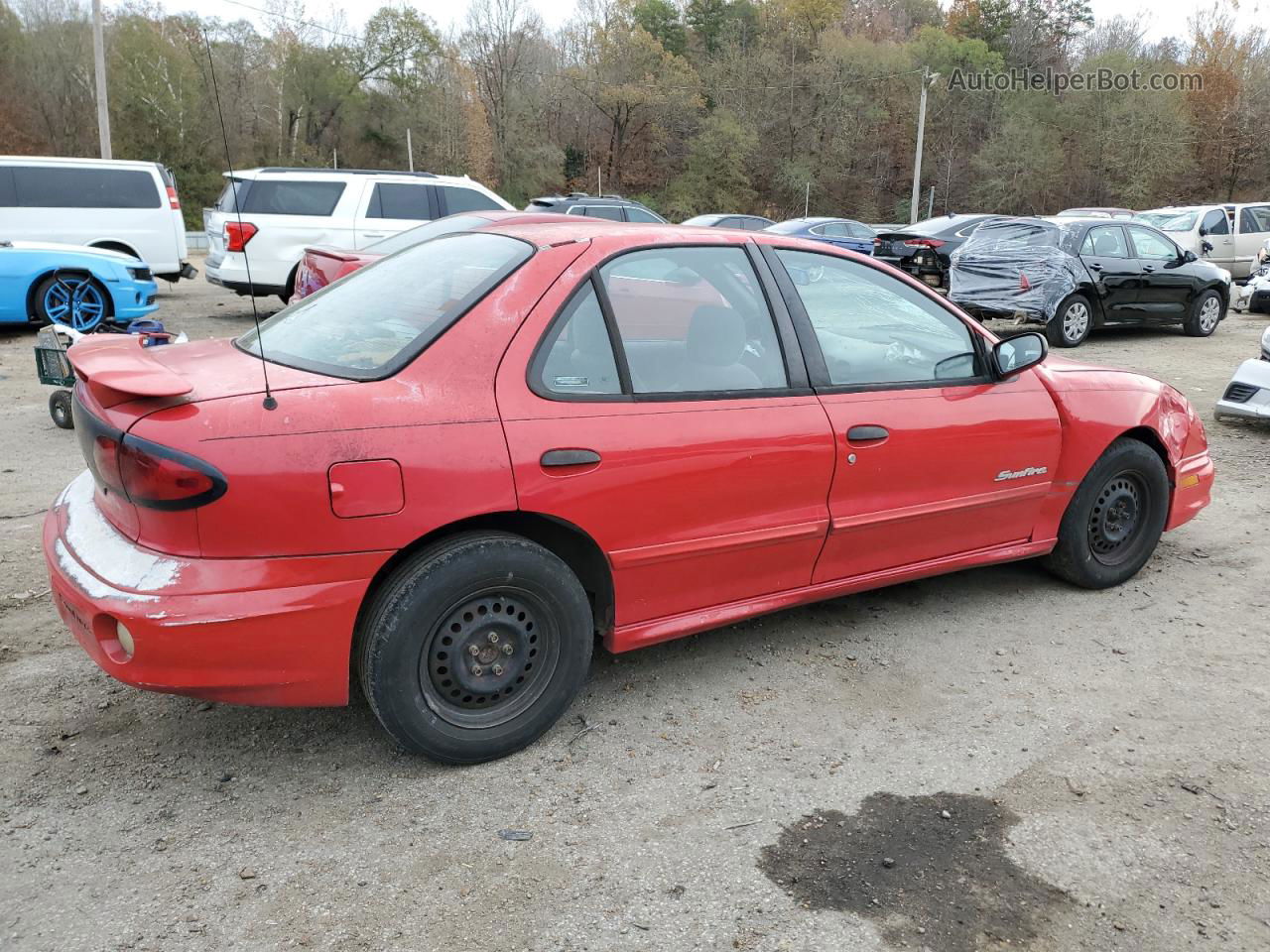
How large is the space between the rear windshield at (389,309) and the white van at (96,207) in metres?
11.5

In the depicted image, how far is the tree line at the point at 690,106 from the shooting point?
4091 cm

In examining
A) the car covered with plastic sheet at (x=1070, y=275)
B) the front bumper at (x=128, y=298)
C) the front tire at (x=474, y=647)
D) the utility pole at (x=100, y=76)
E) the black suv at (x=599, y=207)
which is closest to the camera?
the front tire at (x=474, y=647)

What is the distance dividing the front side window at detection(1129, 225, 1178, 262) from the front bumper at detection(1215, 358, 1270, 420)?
502 cm

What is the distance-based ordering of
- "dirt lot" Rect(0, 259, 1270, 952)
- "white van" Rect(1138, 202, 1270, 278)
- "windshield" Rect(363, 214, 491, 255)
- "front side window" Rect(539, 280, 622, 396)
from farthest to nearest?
"white van" Rect(1138, 202, 1270, 278) → "windshield" Rect(363, 214, 491, 255) → "front side window" Rect(539, 280, 622, 396) → "dirt lot" Rect(0, 259, 1270, 952)

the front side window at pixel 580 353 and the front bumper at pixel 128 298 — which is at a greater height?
the front side window at pixel 580 353

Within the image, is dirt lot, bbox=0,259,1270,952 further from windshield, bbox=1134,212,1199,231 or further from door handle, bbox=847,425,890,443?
windshield, bbox=1134,212,1199,231

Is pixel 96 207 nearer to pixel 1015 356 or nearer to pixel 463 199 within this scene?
pixel 463 199

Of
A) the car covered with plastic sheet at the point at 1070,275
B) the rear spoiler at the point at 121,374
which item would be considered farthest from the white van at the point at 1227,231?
the rear spoiler at the point at 121,374

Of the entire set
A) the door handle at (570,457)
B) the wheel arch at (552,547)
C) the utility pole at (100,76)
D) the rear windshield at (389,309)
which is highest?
the utility pole at (100,76)

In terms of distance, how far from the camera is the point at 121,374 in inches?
104

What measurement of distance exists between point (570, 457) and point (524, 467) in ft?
0.48

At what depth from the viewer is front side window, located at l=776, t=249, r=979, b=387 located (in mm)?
3547

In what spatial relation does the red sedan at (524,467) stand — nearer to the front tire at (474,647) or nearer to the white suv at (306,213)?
the front tire at (474,647)
